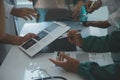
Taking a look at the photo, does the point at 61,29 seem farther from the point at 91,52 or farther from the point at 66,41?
the point at 91,52

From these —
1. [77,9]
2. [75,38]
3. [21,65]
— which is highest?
[77,9]

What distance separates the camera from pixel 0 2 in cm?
108

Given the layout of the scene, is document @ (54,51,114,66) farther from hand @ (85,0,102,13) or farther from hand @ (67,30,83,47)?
hand @ (85,0,102,13)

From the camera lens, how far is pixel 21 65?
1122mm

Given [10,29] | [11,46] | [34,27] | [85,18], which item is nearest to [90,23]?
[85,18]

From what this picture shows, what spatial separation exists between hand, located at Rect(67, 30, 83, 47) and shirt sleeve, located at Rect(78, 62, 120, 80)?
0.84ft

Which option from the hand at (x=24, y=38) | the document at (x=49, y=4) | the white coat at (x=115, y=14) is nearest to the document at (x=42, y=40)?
the hand at (x=24, y=38)

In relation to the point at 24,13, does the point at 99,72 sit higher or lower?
lower

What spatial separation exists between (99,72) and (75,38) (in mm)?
337

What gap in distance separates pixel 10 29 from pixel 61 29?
0.78m

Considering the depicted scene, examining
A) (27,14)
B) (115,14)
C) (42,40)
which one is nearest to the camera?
(115,14)

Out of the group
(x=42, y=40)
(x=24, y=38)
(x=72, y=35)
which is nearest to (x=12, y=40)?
(x=24, y=38)

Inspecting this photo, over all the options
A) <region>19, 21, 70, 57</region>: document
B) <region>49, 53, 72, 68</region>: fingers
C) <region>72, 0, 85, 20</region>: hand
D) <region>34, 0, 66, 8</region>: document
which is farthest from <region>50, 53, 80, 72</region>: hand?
<region>34, 0, 66, 8</region>: document

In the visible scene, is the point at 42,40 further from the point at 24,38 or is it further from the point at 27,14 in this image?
the point at 27,14
